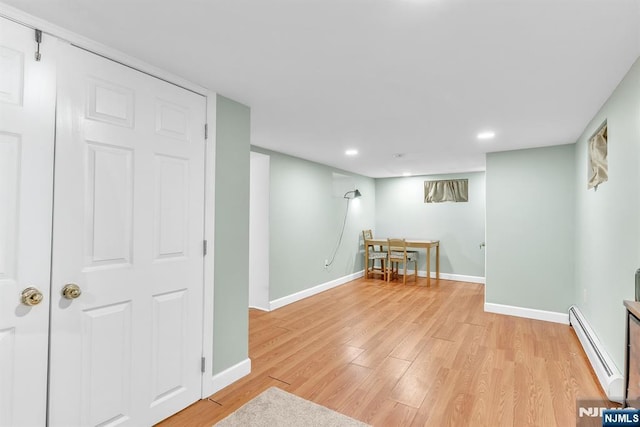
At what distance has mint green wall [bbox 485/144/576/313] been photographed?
12.1ft

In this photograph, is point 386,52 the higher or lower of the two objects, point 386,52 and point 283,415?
the higher

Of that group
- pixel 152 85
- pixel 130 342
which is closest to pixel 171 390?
pixel 130 342

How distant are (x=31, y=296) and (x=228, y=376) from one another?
1.42 meters

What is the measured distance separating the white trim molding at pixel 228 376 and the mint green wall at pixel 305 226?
1765mm

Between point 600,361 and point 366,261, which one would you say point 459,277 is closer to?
point 366,261

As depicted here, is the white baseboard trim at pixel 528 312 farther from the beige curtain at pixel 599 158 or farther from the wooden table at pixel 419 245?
the beige curtain at pixel 599 158

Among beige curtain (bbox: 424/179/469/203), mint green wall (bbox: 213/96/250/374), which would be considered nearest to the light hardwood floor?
mint green wall (bbox: 213/96/250/374)

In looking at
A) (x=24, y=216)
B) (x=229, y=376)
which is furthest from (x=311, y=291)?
(x=24, y=216)

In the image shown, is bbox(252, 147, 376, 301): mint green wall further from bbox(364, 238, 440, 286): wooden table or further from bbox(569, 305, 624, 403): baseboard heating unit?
bbox(569, 305, 624, 403): baseboard heating unit

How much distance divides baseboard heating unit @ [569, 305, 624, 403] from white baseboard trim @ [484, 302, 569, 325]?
330mm

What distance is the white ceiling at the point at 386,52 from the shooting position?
1358mm

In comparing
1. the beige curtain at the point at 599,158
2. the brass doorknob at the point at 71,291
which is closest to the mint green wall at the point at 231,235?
the brass doorknob at the point at 71,291

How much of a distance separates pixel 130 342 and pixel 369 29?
2138mm

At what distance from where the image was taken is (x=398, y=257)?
601cm
